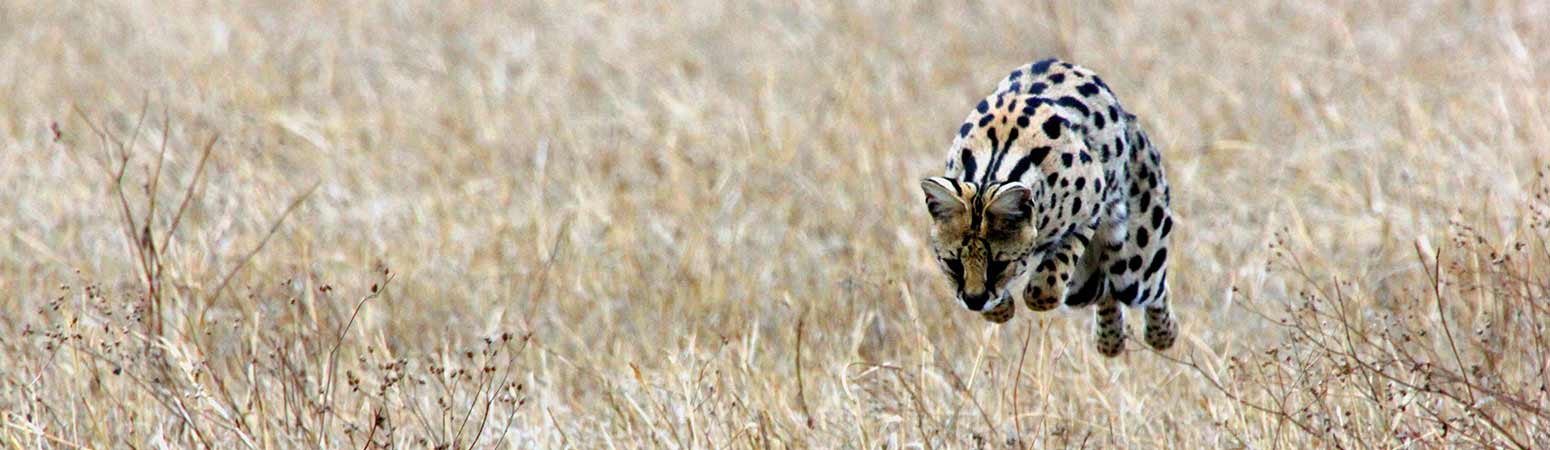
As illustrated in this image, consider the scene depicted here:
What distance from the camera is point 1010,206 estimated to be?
15.1 ft

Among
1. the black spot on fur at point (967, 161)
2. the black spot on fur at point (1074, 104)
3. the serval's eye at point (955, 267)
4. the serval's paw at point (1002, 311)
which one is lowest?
the serval's eye at point (955, 267)

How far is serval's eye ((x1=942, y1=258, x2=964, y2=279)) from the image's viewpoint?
4.76 m

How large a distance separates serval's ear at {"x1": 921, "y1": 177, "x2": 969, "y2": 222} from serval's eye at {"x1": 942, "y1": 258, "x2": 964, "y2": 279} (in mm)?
106

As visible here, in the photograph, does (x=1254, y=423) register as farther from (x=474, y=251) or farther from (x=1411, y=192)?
(x=474, y=251)

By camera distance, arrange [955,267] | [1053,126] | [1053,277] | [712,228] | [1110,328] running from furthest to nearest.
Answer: [712,228] → [1110,328] → [1053,126] → [1053,277] → [955,267]

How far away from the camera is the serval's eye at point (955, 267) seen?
4.76m

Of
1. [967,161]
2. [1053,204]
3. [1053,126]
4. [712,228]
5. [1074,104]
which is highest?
[712,228]

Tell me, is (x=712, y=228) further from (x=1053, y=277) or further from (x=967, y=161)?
(x=1053, y=277)

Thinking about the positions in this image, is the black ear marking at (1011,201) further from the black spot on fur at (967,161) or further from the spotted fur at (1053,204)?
the black spot on fur at (967,161)

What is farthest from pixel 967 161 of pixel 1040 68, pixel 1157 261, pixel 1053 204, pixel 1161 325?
pixel 1161 325

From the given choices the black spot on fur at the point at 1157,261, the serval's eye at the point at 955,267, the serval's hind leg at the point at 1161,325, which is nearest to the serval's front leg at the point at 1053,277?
the serval's eye at the point at 955,267

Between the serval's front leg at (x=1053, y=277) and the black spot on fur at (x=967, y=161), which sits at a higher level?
the black spot on fur at (x=967, y=161)

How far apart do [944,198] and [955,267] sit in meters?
0.22

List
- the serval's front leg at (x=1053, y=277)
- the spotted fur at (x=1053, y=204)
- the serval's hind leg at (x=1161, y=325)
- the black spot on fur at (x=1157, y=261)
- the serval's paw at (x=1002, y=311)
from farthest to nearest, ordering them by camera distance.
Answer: the serval's hind leg at (x=1161, y=325) → the black spot on fur at (x=1157, y=261) → the serval's paw at (x=1002, y=311) → the serval's front leg at (x=1053, y=277) → the spotted fur at (x=1053, y=204)
